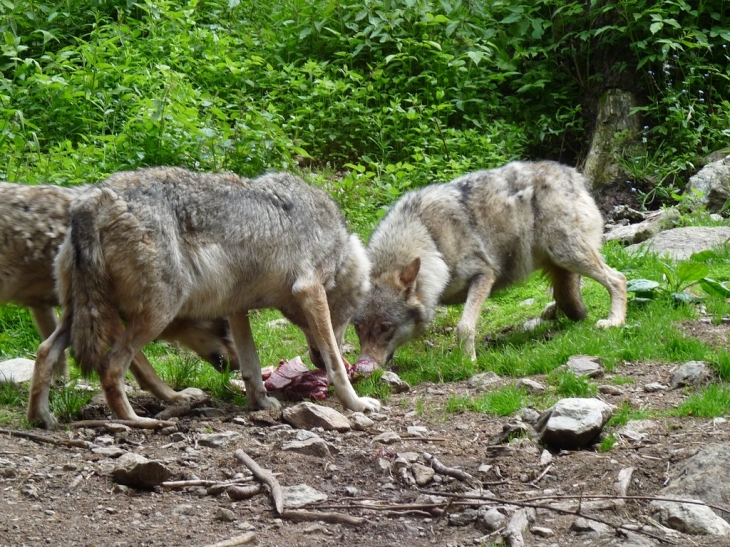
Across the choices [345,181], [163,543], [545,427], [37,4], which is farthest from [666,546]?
[37,4]

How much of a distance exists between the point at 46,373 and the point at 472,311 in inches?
141

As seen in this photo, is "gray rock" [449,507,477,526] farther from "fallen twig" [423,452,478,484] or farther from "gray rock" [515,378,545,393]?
"gray rock" [515,378,545,393]

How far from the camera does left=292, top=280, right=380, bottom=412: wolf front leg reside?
19.6ft

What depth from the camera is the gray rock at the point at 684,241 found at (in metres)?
8.77

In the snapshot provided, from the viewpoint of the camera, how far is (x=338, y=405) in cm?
621

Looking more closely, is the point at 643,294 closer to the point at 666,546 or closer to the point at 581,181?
the point at 581,181

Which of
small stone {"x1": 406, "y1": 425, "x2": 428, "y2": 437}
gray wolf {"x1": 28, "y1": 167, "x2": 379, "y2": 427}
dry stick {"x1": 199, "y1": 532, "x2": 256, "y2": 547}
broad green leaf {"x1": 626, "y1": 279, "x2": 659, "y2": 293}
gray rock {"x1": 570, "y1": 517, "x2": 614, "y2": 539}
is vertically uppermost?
gray wolf {"x1": 28, "y1": 167, "x2": 379, "y2": 427}

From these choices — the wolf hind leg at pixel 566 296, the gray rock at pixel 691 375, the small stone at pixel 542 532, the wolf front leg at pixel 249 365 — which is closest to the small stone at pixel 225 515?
the small stone at pixel 542 532

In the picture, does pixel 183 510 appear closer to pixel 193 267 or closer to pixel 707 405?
pixel 193 267

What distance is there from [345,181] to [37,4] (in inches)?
229

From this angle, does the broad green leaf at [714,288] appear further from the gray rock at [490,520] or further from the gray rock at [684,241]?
the gray rock at [490,520]

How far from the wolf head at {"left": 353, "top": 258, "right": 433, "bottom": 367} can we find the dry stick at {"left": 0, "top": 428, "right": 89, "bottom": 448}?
2735mm

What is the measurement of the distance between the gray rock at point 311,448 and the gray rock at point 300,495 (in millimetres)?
485

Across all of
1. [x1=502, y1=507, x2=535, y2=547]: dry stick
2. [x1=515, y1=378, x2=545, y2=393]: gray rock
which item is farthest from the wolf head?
[x1=502, y1=507, x2=535, y2=547]: dry stick
